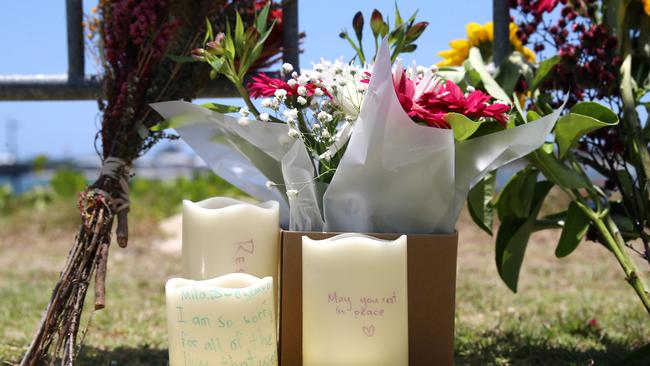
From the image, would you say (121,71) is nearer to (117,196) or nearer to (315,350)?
(117,196)

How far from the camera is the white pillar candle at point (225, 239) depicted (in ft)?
3.90

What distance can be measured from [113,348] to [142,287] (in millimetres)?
1173

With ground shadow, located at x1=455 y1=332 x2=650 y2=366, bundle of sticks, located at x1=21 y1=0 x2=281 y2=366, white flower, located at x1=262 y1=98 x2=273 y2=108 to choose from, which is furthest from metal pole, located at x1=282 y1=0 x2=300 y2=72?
ground shadow, located at x1=455 y1=332 x2=650 y2=366

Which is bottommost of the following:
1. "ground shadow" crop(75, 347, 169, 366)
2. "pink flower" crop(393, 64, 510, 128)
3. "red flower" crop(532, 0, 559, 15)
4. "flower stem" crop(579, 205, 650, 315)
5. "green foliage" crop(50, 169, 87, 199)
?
"green foliage" crop(50, 169, 87, 199)

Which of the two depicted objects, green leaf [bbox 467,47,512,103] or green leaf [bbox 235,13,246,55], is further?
green leaf [bbox 467,47,512,103]

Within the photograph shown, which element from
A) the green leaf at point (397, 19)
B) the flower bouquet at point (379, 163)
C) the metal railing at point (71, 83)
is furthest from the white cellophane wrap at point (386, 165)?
the metal railing at point (71, 83)

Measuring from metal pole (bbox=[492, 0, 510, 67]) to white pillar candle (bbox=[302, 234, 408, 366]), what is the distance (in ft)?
3.01

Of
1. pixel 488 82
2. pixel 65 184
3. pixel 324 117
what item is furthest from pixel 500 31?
pixel 65 184

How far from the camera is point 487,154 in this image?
4.02 ft

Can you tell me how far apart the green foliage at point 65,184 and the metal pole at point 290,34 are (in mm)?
4533

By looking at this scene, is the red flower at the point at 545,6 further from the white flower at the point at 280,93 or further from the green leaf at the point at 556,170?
the white flower at the point at 280,93

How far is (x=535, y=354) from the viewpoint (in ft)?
6.11

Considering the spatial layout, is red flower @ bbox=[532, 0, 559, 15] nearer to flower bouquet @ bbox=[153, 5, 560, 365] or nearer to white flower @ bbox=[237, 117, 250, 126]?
flower bouquet @ bbox=[153, 5, 560, 365]

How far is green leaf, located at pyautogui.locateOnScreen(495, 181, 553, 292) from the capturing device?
5.71 ft
